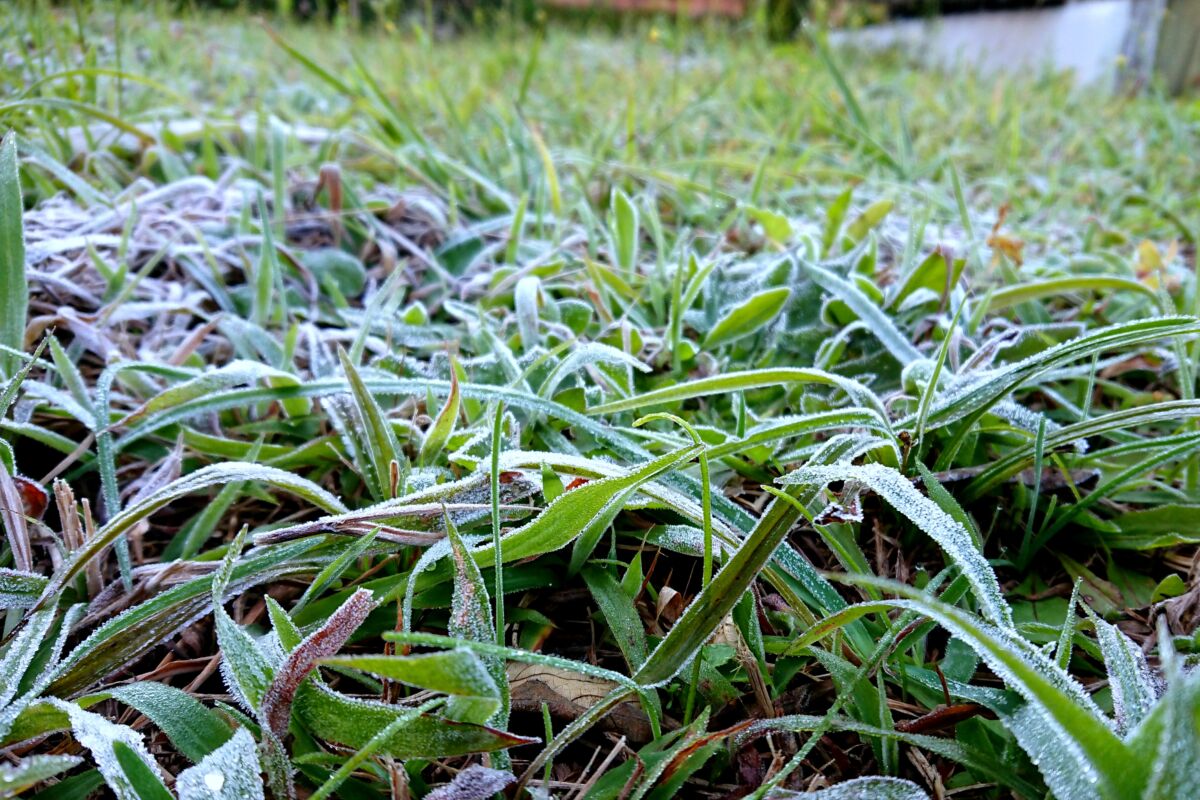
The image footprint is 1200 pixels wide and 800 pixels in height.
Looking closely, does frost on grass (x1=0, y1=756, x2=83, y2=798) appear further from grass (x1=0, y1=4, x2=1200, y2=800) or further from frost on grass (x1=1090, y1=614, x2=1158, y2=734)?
frost on grass (x1=1090, y1=614, x2=1158, y2=734)

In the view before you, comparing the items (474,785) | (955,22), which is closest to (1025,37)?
(955,22)

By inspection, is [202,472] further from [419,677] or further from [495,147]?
[495,147]

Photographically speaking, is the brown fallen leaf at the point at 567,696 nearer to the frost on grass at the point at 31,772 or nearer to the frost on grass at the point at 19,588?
the frost on grass at the point at 31,772

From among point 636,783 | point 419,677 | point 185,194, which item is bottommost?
point 636,783

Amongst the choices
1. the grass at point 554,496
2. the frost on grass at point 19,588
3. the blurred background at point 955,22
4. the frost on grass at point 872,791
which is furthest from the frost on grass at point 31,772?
the blurred background at point 955,22

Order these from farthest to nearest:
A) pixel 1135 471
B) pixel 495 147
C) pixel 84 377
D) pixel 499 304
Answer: pixel 495 147
pixel 499 304
pixel 84 377
pixel 1135 471

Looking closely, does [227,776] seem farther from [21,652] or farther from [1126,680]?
[1126,680]

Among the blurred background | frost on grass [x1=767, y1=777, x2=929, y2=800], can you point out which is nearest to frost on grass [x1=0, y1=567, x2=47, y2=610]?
frost on grass [x1=767, y1=777, x2=929, y2=800]

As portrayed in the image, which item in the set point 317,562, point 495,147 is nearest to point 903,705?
point 317,562
